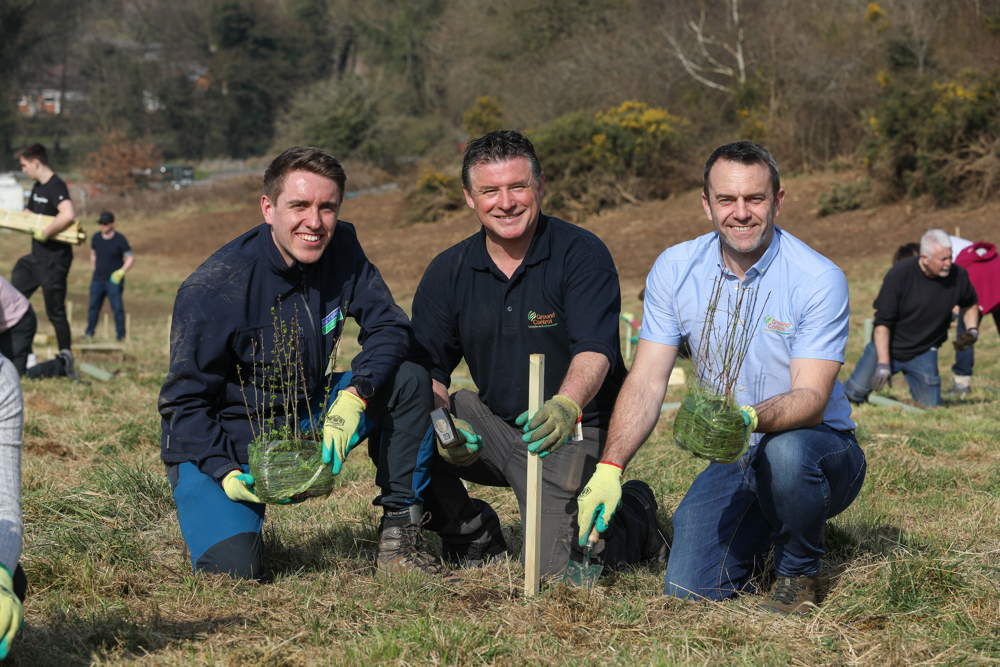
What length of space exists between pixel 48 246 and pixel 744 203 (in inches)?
A: 311

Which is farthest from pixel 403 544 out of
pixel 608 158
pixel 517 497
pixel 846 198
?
pixel 608 158

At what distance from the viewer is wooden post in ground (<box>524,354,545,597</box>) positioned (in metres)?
3.10

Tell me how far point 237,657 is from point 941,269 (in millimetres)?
7183

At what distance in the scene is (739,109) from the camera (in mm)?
25266

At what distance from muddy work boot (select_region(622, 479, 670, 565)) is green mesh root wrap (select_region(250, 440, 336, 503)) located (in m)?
1.41

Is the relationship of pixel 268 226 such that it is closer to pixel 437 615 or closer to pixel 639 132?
pixel 437 615

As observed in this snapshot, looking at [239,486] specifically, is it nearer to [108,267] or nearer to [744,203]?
[744,203]

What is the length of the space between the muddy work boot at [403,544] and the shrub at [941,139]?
55.6 ft

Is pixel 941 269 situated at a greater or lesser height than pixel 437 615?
greater

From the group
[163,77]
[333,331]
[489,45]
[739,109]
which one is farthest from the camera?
[163,77]

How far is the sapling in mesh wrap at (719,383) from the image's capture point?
286 cm

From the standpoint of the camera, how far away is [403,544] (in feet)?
11.3

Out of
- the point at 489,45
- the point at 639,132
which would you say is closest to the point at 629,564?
the point at 639,132

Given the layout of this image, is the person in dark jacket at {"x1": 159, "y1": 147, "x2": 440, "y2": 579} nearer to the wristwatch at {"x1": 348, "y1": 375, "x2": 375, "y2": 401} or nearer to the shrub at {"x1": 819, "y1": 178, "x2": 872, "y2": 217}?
the wristwatch at {"x1": 348, "y1": 375, "x2": 375, "y2": 401}
